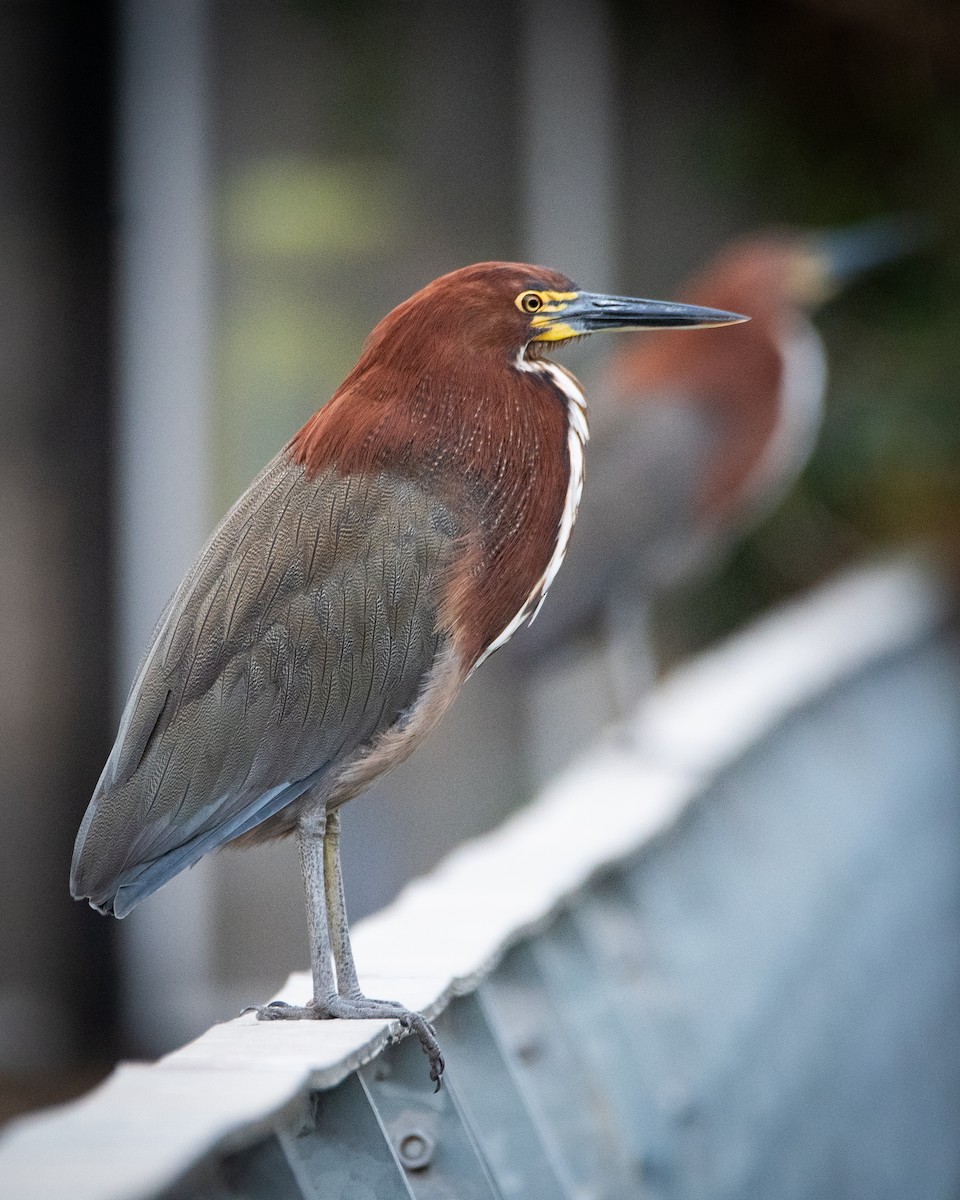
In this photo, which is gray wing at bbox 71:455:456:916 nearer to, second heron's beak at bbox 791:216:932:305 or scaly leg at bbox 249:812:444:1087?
scaly leg at bbox 249:812:444:1087

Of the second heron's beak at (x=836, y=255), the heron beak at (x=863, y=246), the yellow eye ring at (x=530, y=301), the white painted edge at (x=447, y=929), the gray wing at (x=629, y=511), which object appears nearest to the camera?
the white painted edge at (x=447, y=929)

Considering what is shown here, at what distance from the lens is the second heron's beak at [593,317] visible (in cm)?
118

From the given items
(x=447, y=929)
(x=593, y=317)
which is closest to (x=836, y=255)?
(x=447, y=929)

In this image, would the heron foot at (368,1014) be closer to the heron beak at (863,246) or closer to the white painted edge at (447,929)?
the white painted edge at (447,929)

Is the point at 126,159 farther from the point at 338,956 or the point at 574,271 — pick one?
Result: the point at 338,956

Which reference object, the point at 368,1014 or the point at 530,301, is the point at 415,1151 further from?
the point at 530,301

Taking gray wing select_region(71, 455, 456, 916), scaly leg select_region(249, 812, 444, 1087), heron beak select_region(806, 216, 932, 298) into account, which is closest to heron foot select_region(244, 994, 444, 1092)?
scaly leg select_region(249, 812, 444, 1087)

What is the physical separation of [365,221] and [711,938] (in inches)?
97.4

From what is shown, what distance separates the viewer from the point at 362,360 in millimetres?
1217

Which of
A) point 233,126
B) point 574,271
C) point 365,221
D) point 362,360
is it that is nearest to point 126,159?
point 233,126

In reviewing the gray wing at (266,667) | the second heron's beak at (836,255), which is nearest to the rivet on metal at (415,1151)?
the gray wing at (266,667)

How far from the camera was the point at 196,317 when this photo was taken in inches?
149

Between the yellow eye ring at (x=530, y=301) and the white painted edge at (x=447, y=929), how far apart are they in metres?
0.48

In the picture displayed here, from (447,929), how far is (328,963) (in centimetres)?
29
